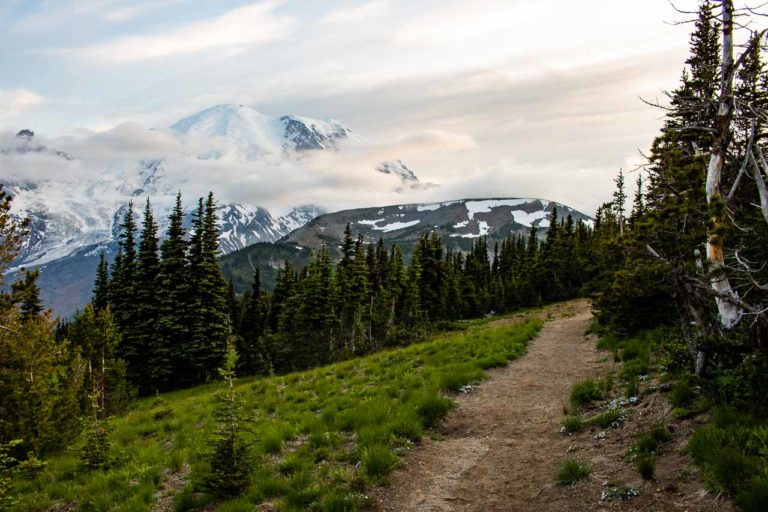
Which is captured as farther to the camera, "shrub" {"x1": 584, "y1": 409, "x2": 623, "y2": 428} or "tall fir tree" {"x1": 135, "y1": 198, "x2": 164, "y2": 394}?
"tall fir tree" {"x1": 135, "y1": 198, "x2": 164, "y2": 394}

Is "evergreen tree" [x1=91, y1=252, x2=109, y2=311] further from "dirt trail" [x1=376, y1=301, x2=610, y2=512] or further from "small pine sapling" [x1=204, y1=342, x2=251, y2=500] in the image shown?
"dirt trail" [x1=376, y1=301, x2=610, y2=512]

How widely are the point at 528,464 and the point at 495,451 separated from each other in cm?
112

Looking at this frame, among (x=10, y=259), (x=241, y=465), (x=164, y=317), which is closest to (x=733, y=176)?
(x=241, y=465)

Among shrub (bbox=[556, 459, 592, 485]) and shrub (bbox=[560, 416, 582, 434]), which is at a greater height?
shrub (bbox=[556, 459, 592, 485])

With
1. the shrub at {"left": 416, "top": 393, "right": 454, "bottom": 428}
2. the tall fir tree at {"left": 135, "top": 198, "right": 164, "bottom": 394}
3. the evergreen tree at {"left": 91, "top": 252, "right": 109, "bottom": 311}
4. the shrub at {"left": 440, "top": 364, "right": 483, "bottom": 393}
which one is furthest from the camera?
the evergreen tree at {"left": 91, "top": 252, "right": 109, "bottom": 311}

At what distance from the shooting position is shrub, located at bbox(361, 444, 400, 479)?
9383 millimetres

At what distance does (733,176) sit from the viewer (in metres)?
10.8

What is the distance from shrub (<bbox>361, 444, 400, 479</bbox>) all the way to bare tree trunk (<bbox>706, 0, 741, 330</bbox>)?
672 cm

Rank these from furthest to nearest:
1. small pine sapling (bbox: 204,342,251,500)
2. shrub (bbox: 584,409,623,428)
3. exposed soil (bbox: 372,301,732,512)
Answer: shrub (bbox: 584,409,623,428) < small pine sapling (bbox: 204,342,251,500) < exposed soil (bbox: 372,301,732,512)

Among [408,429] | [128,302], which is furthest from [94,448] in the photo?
[128,302]

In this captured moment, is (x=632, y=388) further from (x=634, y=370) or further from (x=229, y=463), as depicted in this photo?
(x=229, y=463)

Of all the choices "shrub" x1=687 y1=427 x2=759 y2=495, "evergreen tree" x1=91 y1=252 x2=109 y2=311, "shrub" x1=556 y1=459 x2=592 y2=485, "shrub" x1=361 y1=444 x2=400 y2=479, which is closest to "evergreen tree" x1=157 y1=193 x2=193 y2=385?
"evergreen tree" x1=91 y1=252 x2=109 y2=311

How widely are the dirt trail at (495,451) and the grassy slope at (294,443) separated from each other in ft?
1.95

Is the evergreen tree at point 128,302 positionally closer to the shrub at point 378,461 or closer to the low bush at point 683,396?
the shrub at point 378,461
